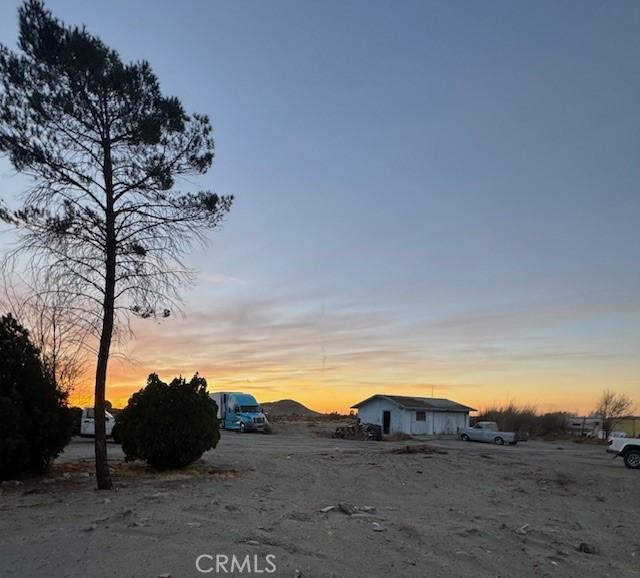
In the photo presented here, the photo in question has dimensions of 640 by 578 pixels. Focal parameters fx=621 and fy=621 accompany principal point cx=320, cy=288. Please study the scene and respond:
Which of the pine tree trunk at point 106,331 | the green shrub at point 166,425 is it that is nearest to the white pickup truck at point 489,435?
the green shrub at point 166,425

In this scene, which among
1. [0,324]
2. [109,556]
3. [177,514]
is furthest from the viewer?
[0,324]

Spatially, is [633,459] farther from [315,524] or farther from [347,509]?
[315,524]

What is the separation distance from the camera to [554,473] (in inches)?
831

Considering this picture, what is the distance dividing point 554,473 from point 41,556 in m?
17.9

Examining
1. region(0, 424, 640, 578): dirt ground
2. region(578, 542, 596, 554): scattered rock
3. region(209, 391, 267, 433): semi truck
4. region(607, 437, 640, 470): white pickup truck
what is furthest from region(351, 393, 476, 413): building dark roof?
region(578, 542, 596, 554): scattered rock

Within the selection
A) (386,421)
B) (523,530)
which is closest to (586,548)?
(523,530)

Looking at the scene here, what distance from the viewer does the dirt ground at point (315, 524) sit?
25.1ft

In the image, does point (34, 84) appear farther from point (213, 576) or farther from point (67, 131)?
point (213, 576)

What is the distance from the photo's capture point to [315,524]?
→ 9.93 meters

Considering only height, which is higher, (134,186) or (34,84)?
(34,84)

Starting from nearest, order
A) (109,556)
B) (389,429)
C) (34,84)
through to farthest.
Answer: (109,556) → (34,84) → (389,429)

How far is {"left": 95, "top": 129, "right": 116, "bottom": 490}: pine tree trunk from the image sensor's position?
13.8 m

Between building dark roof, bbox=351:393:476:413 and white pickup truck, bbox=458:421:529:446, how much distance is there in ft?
14.7

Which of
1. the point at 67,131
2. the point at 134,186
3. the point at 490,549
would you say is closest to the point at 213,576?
the point at 490,549
